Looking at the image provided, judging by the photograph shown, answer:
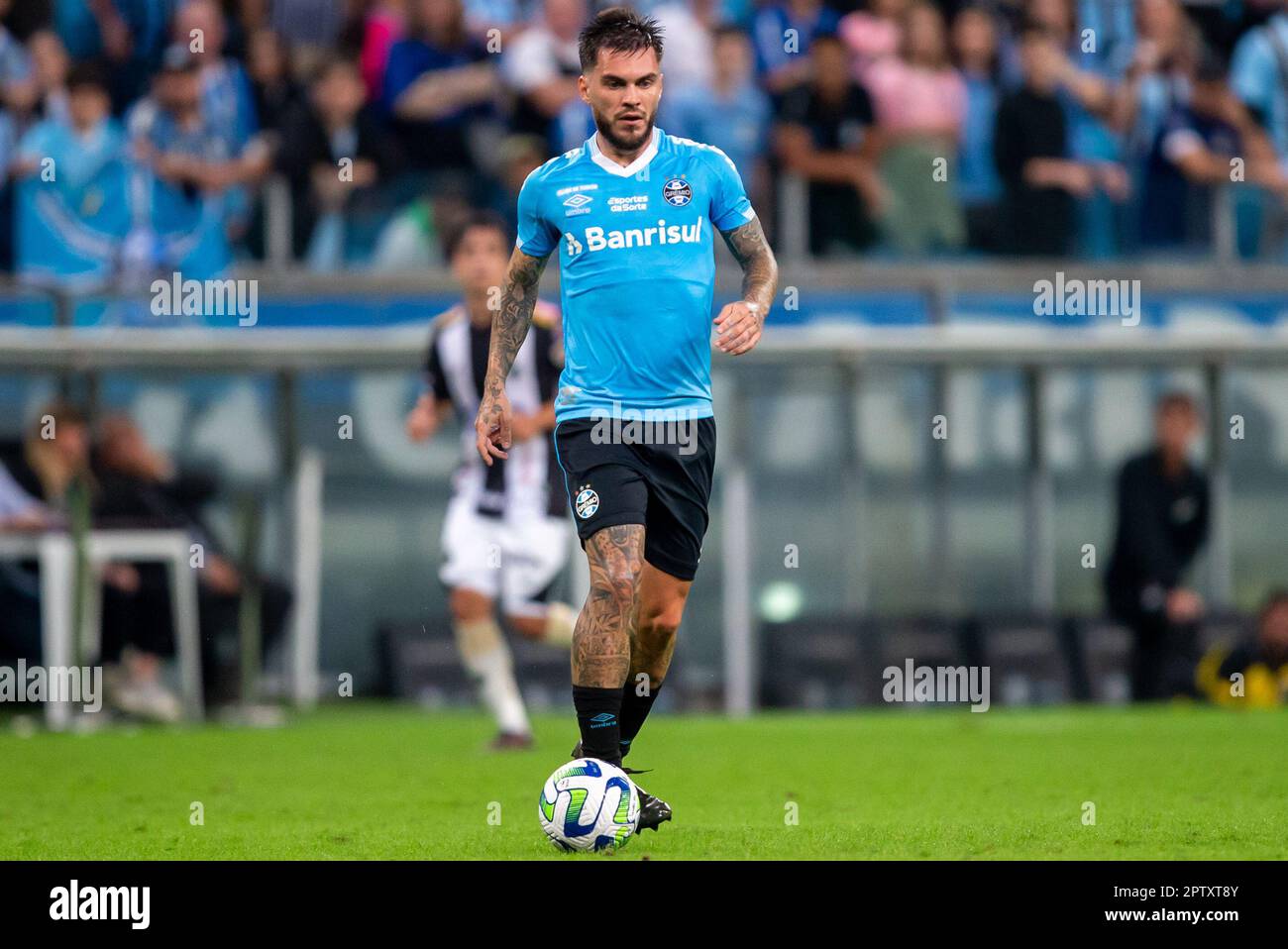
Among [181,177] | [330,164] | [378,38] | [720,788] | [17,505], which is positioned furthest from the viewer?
[378,38]

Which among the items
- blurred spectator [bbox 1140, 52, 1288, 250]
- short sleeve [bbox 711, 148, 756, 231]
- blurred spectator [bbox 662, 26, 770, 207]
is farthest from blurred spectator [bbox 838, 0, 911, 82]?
short sleeve [bbox 711, 148, 756, 231]

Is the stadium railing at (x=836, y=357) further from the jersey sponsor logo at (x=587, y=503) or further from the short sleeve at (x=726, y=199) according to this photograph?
the jersey sponsor logo at (x=587, y=503)

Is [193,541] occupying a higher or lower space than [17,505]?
lower

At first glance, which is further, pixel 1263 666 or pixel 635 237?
pixel 1263 666

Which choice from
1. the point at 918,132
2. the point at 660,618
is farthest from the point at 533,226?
the point at 918,132

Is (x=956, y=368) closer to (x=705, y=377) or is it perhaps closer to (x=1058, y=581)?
(x=1058, y=581)

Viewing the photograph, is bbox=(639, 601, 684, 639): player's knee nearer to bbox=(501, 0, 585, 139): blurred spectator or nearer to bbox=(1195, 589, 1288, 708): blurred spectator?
bbox=(1195, 589, 1288, 708): blurred spectator

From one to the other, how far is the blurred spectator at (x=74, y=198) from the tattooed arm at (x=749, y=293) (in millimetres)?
8505

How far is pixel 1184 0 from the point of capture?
17.4m

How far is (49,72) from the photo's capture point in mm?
15555

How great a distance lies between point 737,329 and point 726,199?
2.35 ft

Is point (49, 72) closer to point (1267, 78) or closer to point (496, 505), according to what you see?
point (496, 505)

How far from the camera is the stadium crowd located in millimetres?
14977

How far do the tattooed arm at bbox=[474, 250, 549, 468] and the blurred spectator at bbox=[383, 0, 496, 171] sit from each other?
8.46m
